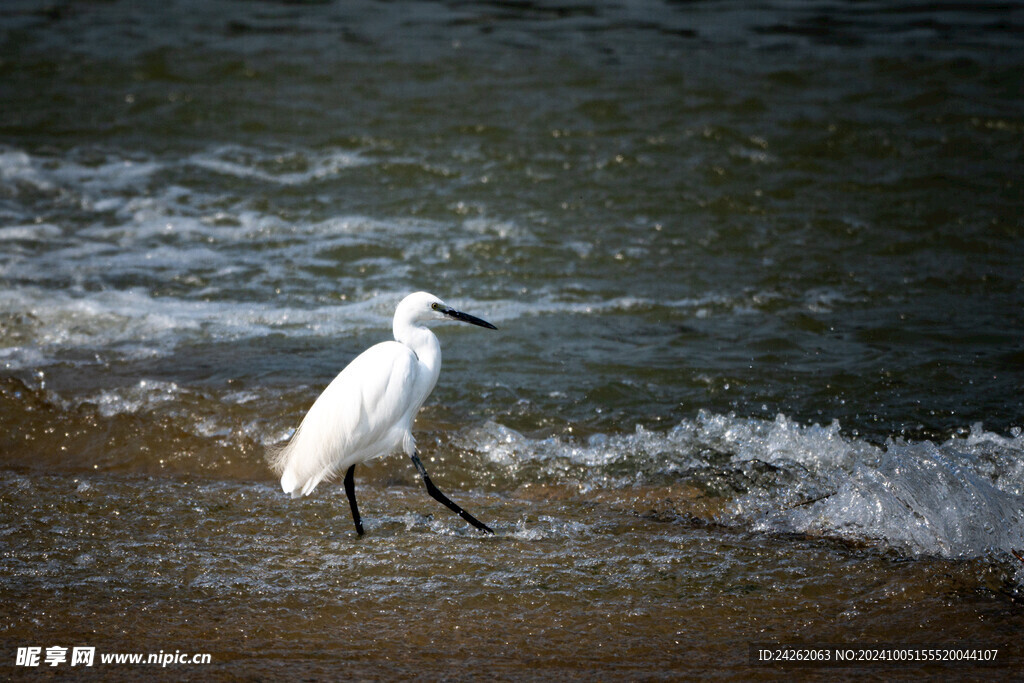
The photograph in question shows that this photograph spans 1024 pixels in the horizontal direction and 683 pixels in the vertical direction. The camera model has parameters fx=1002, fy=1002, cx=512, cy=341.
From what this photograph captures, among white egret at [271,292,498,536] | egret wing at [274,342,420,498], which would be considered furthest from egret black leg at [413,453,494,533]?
egret wing at [274,342,420,498]

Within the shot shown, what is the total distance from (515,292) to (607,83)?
4697 mm

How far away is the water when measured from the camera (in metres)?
3.16

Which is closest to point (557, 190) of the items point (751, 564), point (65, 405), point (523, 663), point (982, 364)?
point (982, 364)

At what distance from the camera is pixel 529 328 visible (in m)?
6.04

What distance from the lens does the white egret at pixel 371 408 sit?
3.70 m

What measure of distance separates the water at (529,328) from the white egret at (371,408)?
0.78ft

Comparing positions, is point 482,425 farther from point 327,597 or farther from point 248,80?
point 248,80

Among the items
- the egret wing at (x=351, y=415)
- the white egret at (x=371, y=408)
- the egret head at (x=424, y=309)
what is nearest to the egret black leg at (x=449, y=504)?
the white egret at (x=371, y=408)

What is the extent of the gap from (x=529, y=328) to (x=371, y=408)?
2.43m

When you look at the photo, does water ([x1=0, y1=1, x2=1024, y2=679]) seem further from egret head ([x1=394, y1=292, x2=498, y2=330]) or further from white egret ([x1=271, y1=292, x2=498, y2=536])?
egret head ([x1=394, y1=292, x2=498, y2=330])

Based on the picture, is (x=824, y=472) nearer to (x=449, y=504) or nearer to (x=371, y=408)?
(x=449, y=504)

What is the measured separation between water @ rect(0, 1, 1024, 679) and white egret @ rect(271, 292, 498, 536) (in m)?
0.24

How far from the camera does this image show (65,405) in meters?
4.77

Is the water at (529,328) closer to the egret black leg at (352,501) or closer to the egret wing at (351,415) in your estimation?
the egret black leg at (352,501)
